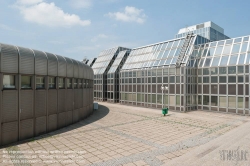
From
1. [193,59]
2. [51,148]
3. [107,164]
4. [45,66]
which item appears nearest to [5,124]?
[51,148]

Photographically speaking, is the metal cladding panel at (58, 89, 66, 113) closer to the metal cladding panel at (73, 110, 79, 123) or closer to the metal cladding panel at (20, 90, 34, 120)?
the metal cladding panel at (73, 110, 79, 123)

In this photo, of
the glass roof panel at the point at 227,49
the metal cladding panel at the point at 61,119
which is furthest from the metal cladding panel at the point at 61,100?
the glass roof panel at the point at 227,49

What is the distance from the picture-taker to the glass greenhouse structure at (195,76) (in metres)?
27.6

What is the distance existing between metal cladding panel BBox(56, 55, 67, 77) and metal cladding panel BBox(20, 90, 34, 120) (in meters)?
3.93

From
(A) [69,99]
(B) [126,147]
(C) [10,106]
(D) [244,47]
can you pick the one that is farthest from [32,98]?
(D) [244,47]

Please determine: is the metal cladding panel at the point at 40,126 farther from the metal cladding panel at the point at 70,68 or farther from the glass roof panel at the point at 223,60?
the glass roof panel at the point at 223,60

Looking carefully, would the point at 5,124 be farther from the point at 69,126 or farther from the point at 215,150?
the point at 215,150

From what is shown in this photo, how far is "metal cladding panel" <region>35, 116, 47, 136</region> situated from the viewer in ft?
53.7

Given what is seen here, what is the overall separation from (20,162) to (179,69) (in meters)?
26.3

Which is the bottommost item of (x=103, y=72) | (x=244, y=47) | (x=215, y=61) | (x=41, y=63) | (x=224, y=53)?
(x=41, y=63)

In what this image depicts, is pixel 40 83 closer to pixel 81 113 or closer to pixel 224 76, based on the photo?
pixel 81 113

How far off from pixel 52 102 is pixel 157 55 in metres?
25.3

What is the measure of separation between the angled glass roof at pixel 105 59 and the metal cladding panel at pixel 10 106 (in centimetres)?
3562

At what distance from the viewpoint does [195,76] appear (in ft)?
106
